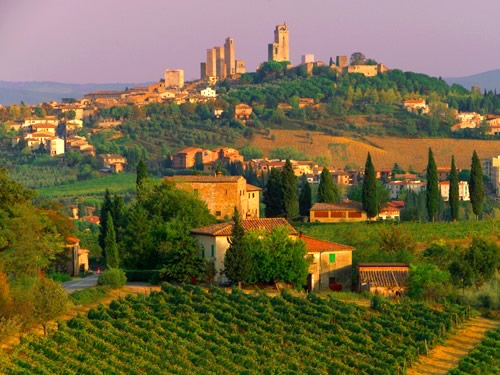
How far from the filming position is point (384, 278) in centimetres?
3566

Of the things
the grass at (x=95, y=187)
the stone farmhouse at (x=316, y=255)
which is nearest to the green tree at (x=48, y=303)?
the stone farmhouse at (x=316, y=255)

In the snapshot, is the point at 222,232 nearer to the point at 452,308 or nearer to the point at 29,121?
the point at 452,308

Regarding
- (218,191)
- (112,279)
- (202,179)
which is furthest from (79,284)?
(202,179)

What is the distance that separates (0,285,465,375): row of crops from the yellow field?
95066 mm

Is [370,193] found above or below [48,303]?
above

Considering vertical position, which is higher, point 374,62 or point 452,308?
point 374,62

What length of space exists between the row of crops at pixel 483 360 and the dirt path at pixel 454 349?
314 mm

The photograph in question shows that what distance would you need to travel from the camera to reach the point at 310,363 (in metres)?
25.1

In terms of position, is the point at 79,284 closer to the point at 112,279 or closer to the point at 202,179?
the point at 112,279

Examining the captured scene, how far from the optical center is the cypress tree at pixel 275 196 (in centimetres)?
5272

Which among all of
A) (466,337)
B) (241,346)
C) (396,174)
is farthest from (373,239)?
(396,174)

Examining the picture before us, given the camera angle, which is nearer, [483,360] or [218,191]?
[483,360]

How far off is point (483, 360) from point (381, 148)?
109 metres

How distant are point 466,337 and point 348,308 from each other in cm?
296
